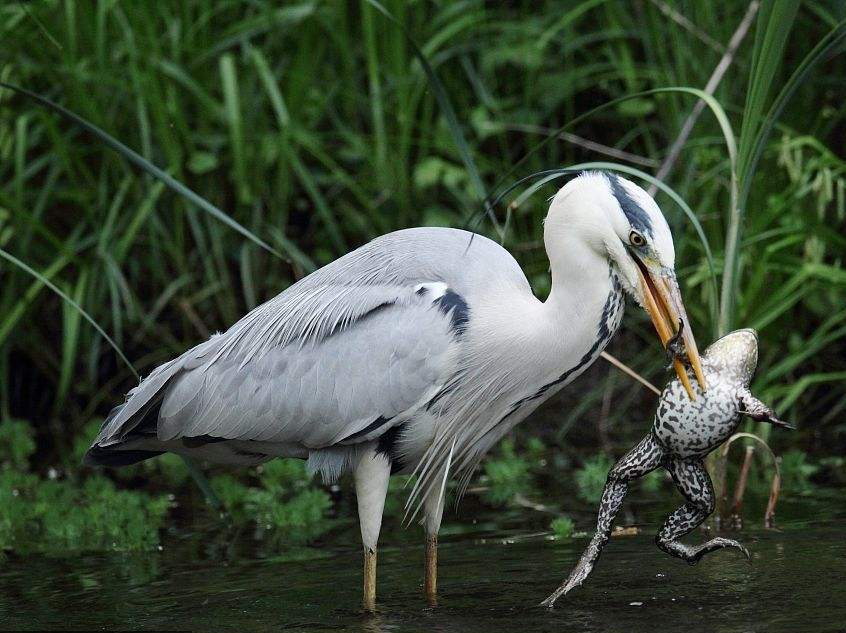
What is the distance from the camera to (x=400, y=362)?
176 inches

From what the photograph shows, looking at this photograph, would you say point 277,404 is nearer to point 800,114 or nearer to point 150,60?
point 150,60

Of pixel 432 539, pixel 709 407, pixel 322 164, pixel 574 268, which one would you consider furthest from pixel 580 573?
pixel 322 164

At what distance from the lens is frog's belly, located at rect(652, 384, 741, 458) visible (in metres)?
3.80

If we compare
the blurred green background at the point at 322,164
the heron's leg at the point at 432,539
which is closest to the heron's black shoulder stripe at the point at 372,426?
the heron's leg at the point at 432,539

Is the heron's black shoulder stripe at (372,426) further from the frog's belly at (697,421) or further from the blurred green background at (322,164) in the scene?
the blurred green background at (322,164)

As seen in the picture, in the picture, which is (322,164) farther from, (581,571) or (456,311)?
(581,571)

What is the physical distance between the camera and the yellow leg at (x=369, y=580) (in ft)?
14.3

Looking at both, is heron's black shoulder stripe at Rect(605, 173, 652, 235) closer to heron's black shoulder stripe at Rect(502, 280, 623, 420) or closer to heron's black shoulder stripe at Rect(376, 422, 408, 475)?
heron's black shoulder stripe at Rect(502, 280, 623, 420)

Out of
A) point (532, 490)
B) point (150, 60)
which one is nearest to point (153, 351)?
point (150, 60)

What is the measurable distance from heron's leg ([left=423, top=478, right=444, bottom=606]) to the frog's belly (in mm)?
1027

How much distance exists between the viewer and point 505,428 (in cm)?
473

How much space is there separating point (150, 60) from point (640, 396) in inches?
132

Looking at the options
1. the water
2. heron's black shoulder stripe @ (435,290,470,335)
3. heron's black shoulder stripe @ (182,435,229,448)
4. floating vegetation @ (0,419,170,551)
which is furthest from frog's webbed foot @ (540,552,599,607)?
floating vegetation @ (0,419,170,551)

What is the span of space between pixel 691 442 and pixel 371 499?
1.22 meters
